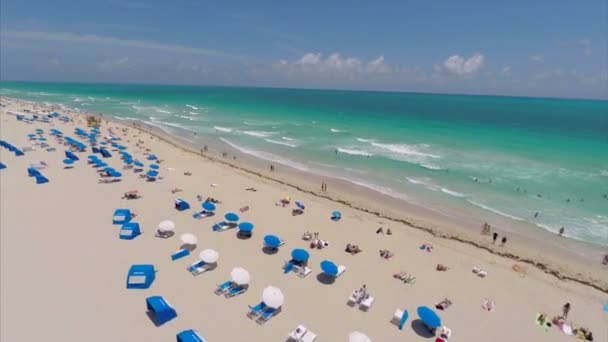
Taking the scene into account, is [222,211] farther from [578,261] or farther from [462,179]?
[462,179]

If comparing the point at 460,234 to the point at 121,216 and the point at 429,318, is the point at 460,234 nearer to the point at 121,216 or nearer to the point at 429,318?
the point at 429,318

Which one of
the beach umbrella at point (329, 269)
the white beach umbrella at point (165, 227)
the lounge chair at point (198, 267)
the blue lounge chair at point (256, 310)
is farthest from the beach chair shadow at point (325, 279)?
the white beach umbrella at point (165, 227)

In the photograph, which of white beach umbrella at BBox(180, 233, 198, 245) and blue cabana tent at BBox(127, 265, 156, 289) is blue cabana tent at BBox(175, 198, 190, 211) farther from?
blue cabana tent at BBox(127, 265, 156, 289)

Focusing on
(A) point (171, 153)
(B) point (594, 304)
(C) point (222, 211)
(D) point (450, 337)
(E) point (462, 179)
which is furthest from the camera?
(A) point (171, 153)

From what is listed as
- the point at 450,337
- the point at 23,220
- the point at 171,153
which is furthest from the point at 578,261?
the point at 171,153

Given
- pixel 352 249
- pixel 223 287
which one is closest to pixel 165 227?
pixel 223 287

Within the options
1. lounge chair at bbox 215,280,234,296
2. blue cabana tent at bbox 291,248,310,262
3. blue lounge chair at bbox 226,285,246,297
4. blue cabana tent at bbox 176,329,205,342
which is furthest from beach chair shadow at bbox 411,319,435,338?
blue cabana tent at bbox 176,329,205,342
